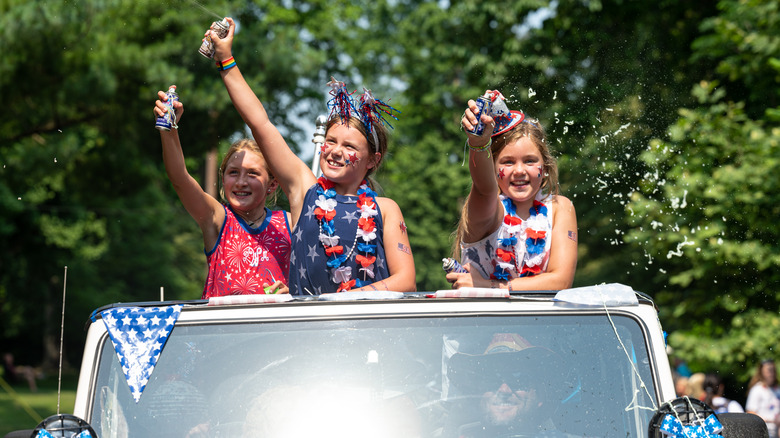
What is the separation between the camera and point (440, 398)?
2691 mm

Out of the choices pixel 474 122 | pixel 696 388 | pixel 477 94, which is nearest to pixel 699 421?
pixel 474 122

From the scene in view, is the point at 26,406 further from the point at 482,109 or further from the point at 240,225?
the point at 482,109

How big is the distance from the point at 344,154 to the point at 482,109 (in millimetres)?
906

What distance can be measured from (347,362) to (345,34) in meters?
27.1

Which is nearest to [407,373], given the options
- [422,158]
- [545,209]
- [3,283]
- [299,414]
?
[299,414]

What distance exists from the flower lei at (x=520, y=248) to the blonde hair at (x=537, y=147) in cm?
19

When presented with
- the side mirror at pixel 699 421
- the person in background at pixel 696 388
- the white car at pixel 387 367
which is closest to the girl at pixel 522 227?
the white car at pixel 387 367

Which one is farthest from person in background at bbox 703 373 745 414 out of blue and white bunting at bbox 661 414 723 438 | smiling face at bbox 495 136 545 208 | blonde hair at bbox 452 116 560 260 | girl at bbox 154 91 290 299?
blue and white bunting at bbox 661 414 723 438

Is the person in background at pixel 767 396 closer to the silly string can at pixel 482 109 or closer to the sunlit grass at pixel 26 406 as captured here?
the silly string can at pixel 482 109

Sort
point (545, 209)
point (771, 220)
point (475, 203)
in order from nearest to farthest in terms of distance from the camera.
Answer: point (475, 203) → point (545, 209) → point (771, 220)

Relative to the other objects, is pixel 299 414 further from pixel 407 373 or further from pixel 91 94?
pixel 91 94

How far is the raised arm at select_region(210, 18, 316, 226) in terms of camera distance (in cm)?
391

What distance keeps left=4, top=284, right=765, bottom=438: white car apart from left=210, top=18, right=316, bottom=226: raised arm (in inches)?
46.9

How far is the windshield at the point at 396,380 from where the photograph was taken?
2.64 m
